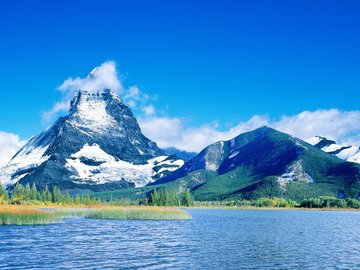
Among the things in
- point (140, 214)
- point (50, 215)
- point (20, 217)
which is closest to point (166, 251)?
point (20, 217)

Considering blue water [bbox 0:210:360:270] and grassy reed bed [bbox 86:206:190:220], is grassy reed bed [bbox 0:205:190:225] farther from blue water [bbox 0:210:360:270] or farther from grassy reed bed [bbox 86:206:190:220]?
blue water [bbox 0:210:360:270]

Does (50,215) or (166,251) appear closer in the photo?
(166,251)

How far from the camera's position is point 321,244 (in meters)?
82.4

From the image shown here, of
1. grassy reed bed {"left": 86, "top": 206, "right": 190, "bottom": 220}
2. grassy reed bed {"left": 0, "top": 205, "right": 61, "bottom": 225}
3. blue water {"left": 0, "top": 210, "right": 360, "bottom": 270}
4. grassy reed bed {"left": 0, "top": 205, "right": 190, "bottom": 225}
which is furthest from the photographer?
grassy reed bed {"left": 86, "top": 206, "right": 190, "bottom": 220}

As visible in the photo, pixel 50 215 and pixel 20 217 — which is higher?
pixel 50 215

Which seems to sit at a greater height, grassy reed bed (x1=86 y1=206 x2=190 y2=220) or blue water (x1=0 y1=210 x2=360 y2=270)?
grassy reed bed (x1=86 y1=206 x2=190 y2=220)

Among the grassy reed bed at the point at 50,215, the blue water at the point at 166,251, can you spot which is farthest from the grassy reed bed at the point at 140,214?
the blue water at the point at 166,251

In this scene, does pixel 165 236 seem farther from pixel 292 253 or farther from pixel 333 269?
pixel 333 269

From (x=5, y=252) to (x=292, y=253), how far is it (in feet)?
129

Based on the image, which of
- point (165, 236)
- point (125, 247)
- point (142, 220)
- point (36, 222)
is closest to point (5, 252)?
point (125, 247)

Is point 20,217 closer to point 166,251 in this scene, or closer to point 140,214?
point 140,214

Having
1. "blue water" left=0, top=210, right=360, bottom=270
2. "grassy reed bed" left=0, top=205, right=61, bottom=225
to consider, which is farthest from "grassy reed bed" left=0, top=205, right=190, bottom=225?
"blue water" left=0, top=210, right=360, bottom=270

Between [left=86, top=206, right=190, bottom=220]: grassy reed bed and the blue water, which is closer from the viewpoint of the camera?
the blue water

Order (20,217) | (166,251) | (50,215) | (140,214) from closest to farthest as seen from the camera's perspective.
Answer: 1. (166,251)
2. (20,217)
3. (50,215)
4. (140,214)
